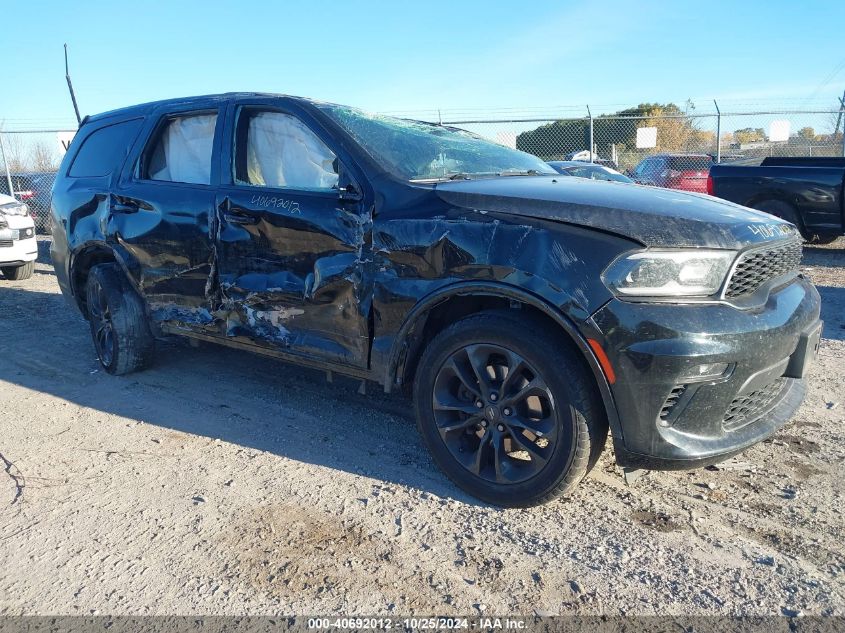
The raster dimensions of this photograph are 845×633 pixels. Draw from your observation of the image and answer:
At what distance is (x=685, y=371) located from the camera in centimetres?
250

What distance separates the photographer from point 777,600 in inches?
91.3

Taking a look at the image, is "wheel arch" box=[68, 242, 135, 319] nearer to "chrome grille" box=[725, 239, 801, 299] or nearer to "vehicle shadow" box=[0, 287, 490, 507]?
"vehicle shadow" box=[0, 287, 490, 507]

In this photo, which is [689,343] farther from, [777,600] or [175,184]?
[175,184]

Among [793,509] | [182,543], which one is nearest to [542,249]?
[793,509]

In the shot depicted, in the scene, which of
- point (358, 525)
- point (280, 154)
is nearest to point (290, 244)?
point (280, 154)

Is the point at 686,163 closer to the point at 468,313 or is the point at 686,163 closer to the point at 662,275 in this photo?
the point at 468,313

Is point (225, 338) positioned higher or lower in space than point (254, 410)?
higher

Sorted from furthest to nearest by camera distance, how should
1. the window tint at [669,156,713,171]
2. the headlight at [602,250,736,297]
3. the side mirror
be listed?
the window tint at [669,156,713,171] → the side mirror → the headlight at [602,250,736,297]

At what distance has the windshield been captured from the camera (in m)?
3.48

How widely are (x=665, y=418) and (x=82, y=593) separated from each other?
7.72 ft

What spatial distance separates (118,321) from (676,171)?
13.7m

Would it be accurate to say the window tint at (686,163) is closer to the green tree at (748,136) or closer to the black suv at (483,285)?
the green tree at (748,136)

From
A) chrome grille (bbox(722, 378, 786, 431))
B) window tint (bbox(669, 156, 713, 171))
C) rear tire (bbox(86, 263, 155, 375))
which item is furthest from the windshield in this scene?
window tint (bbox(669, 156, 713, 171))

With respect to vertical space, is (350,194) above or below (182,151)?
below
